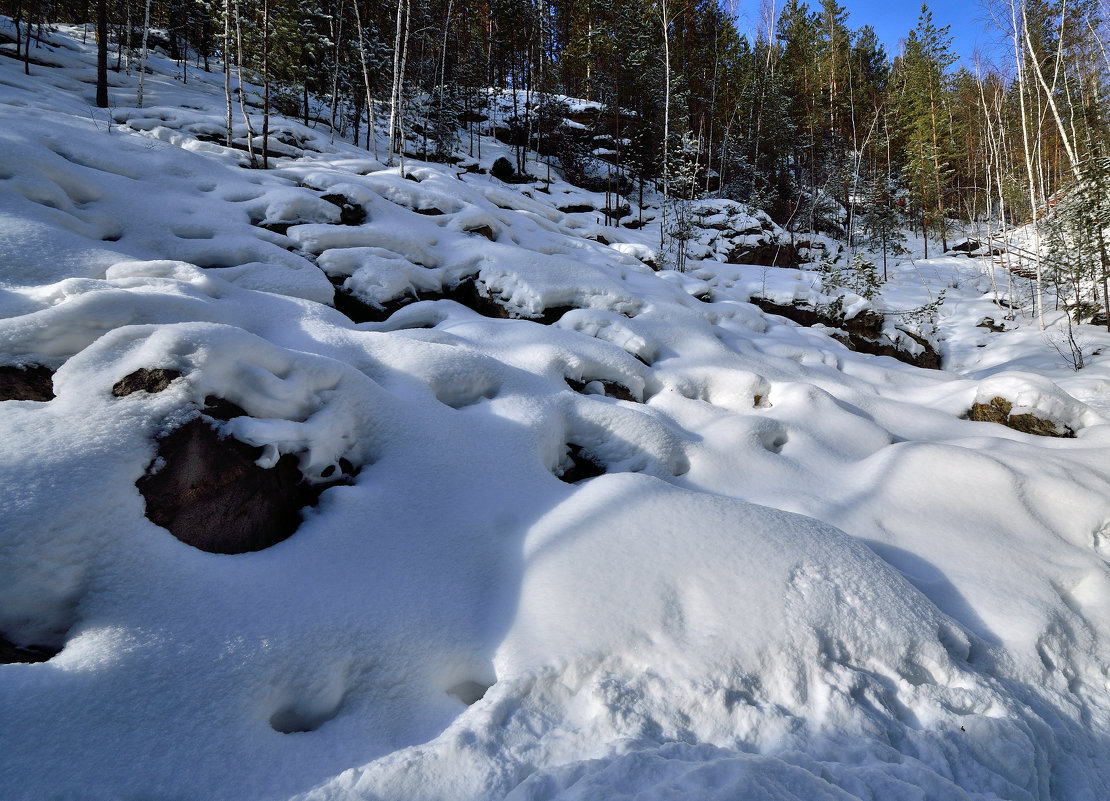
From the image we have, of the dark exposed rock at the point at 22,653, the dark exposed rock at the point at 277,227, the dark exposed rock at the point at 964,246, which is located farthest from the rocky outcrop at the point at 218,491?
the dark exposed rock at the point at 964,246

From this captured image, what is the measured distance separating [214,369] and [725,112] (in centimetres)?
2769

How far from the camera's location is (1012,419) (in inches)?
181

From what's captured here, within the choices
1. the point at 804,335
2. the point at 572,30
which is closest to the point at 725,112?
the point at 572,30

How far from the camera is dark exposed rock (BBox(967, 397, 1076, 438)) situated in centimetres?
439

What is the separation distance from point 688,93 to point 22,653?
25.1 meters

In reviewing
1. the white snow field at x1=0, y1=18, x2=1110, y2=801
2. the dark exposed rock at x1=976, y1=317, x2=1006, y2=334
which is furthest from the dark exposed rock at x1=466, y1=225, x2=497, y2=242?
the dark exposed rock at x1=976, y1=317, x2=1006, y2=334

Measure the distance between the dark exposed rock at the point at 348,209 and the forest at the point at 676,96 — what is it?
11.3 m

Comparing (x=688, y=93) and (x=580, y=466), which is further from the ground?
(x=688, y=93)

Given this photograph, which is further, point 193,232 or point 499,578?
point 193,232

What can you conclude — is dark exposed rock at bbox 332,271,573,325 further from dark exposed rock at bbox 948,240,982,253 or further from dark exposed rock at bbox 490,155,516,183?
dark exposed rock at bbox 948,240,982,253

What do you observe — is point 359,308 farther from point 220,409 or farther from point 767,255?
point 767,255

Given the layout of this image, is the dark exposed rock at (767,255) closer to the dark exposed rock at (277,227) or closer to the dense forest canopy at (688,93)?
the dense forest canopy at (688,93)

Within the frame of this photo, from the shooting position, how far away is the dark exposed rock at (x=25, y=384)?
2008mm

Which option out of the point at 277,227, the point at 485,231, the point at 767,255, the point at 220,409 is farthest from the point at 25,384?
the point at 767,255
